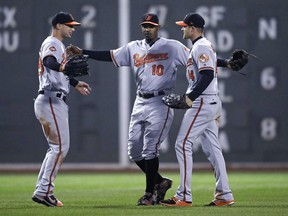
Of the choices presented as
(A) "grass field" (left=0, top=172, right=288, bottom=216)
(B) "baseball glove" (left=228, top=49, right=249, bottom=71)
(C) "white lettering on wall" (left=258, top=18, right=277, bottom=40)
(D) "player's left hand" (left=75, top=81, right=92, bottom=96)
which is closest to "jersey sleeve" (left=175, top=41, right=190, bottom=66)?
(B) "baseball glove" (left=228, top=49, right=249, bottom=71)

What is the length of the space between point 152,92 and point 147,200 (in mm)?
975

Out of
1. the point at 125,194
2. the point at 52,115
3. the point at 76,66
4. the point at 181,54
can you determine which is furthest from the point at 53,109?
the point at 125,194

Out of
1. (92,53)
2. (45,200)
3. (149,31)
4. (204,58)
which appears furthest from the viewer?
(92,53)

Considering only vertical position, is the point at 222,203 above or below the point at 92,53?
below

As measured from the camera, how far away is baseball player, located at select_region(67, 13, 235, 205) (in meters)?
8.07

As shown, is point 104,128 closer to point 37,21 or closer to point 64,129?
point 37,21

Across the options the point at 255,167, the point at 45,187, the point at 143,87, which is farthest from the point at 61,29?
the point at 255,167

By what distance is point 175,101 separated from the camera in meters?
7.58

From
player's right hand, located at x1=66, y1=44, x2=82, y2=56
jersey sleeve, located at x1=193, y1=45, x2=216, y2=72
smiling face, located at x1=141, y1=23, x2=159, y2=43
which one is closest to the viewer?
jersey sleeve, located at x1=193, y1=45, x2=216, y2=72

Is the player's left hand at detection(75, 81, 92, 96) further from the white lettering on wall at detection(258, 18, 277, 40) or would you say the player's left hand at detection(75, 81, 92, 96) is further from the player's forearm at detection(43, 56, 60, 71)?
the white lettering on wall at detection(258, 18, 277, 40)

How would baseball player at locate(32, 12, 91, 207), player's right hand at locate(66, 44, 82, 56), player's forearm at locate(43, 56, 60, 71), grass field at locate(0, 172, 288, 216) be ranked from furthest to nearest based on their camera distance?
player's right hand at locate(66, 44, 82, 56) → baseball player at locate(32, 12, 91, 207) → player's forearm at locate(43, 56, 60, 71) → grass field at locate(0, 172, 288, 216)

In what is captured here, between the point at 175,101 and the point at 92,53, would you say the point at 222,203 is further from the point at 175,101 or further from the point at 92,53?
the point at 92,53

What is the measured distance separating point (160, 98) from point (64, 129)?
92cm

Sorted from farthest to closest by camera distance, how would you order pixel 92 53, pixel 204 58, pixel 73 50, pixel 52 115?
pixel 92 53 < pixel 73 50 < pixel 52 115 < pixel 204 58
